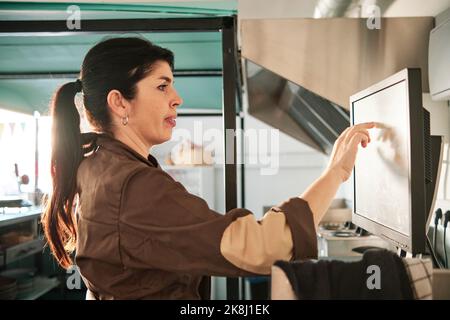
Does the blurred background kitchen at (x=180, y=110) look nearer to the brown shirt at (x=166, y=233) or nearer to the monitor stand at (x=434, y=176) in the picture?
the brown shirt at (x=166, y=233)

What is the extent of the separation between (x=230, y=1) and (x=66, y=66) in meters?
0.82

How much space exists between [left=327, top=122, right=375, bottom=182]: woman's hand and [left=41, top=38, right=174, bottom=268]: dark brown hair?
0.44 metres

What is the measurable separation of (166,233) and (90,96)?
0.40 meters

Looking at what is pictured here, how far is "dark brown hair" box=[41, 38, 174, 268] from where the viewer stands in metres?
0.83

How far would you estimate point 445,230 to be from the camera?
1.19m

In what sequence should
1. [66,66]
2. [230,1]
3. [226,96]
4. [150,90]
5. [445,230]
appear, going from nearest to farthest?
[150,90] → [226,96] → [445,230] → [230,1] → [66,66]

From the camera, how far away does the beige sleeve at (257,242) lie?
2.15ft

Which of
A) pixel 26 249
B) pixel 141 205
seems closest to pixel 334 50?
pixel 141 205

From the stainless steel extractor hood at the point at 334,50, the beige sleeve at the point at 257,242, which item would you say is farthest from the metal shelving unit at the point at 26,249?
the beige sleeve at the point at 257,242

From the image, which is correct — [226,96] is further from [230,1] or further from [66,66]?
[66,66]

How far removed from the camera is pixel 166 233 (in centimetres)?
66

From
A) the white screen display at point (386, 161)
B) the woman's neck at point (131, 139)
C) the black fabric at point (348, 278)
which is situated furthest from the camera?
the woman's neck at point (131, 139)

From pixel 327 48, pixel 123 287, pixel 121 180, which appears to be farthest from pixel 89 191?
pixel 327 48

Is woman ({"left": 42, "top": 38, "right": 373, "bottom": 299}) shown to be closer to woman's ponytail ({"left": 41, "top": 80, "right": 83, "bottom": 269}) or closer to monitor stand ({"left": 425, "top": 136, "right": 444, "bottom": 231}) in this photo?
woman's ponytail ({"left": 41, "top": 80, "right": 83, "bottom": 269})
